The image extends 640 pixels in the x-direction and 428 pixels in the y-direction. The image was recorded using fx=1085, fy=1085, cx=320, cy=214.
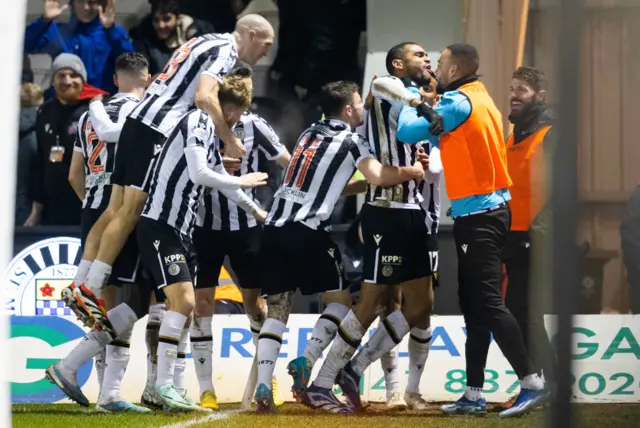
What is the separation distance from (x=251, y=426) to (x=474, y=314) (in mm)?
1254

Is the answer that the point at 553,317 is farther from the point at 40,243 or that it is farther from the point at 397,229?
the point at 40,243

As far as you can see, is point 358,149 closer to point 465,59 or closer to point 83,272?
point 465,59

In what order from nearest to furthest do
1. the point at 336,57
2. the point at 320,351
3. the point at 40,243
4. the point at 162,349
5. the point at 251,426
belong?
the point at 251,426
the point at 162,349
the point at 320,351
the point at 40,243
the point at 336,57

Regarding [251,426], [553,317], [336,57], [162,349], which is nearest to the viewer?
[553,317]

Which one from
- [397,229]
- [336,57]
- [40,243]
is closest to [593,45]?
[397,229]

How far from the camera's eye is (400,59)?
636 centimetres

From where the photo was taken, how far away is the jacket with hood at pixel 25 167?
868 centimetres

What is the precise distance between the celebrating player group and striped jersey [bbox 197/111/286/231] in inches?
0.5

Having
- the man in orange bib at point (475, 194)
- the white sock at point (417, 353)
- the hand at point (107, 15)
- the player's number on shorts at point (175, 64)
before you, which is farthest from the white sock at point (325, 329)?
the hand at point (107, 15)

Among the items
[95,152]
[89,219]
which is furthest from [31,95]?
[89,219]

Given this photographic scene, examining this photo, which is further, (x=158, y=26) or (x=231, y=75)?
(x=158, y=26)

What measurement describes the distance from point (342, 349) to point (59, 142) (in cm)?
358

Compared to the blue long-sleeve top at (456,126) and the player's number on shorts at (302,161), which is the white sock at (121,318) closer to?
the player's number on shorts at (302,161)

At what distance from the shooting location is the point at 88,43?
30.3 feet
